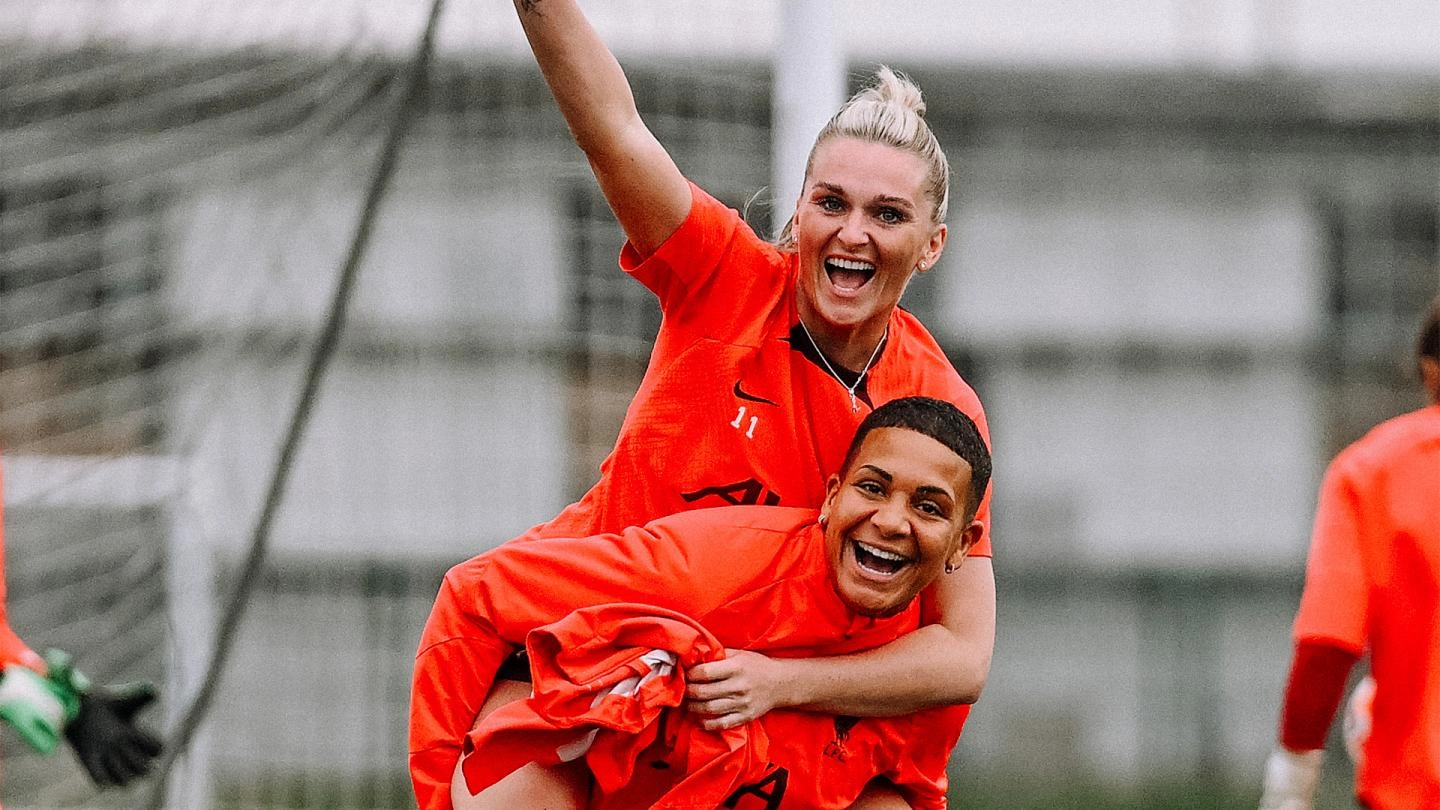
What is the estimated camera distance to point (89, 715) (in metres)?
3.24

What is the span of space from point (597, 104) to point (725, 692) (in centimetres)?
64

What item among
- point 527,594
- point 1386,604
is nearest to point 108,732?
point 527,594

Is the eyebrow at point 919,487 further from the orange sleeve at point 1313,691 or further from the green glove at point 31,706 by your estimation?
the green glove at point 31,706

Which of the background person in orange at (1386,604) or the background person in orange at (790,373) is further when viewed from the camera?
the background person in orange at (1386,604)

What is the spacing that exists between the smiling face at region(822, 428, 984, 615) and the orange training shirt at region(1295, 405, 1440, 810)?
4.19 feet

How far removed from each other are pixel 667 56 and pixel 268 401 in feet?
7.43

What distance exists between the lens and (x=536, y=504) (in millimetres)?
8695

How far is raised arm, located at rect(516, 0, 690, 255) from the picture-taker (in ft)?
6.96

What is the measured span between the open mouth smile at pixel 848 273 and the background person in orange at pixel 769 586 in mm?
149

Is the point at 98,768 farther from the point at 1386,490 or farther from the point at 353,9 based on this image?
the point at 353,9

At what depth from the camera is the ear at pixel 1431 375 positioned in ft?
11.2

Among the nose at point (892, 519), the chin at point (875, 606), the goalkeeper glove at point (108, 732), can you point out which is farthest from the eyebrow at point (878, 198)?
the goalkeeper glove at point (108, 732)

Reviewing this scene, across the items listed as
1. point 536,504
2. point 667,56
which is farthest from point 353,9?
point 536,504

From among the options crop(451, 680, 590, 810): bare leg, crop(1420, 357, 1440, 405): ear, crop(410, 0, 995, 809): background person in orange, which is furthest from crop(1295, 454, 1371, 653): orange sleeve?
crop(451, 680, 590, 810): bare leg
